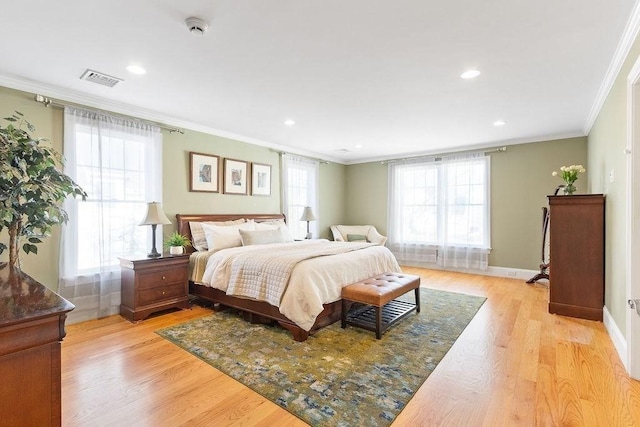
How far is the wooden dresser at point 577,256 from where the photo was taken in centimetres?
327

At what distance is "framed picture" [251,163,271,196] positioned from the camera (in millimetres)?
5262

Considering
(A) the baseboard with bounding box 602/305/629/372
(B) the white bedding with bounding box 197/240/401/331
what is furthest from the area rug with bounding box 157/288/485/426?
(A) the baseboard with bounding box 602/305/629/372

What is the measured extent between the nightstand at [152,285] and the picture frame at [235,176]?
1.47 metres

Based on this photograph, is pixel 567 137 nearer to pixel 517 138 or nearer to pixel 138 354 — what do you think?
pixel 517 138

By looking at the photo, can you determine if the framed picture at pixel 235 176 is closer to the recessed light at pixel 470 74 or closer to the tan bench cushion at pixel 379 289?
the tan bench cushion at pixel 379 289

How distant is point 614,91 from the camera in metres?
2.81

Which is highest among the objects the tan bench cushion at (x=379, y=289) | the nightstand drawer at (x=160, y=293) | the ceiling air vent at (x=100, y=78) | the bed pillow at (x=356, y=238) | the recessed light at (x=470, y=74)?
the ceiling air vent at (x=100, y=78)

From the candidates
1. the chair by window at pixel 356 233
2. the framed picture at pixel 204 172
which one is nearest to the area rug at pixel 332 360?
the framed picture at pixel 204 172

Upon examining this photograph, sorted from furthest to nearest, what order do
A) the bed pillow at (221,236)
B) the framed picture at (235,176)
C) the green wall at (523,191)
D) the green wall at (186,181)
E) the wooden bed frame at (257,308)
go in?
1. the green wall at (523,191)
2. the framed picture at (235,176)
3. the bed pillow at (221,236)
4. the green wall at (186,181)
5. the wooden bed frame at (257,308)

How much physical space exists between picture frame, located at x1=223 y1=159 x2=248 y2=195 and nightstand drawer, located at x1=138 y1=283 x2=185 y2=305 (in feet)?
5.48

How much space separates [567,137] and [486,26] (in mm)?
3974

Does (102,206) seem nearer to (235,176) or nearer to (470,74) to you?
(235,176)

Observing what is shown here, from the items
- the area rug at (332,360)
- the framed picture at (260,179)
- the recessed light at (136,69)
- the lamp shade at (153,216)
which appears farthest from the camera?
the framed picture at (260,179)

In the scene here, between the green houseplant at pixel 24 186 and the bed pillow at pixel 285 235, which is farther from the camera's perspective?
the bed pillow at pixel 285 235
